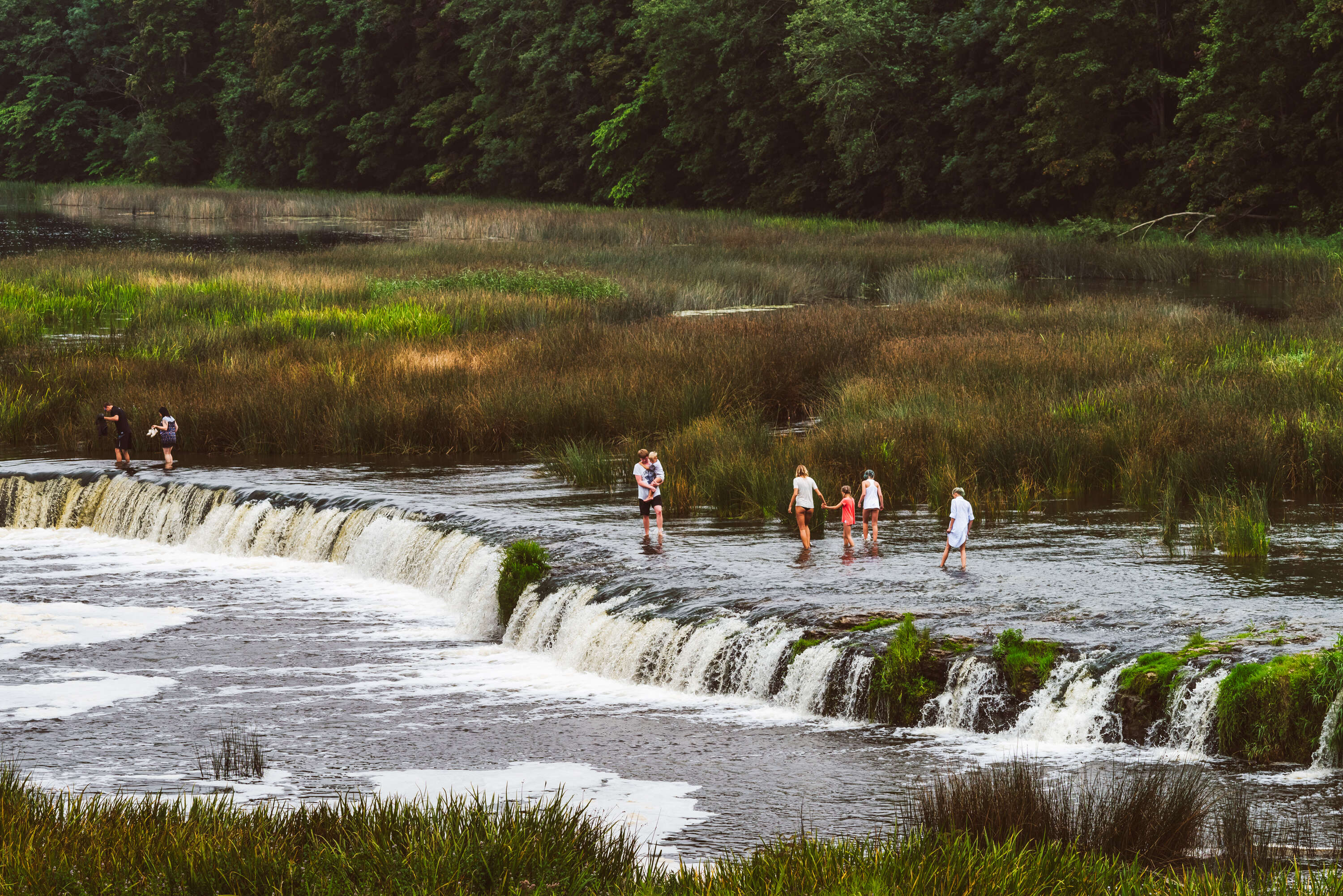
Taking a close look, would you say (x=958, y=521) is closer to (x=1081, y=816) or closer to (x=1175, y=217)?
(x=1081, y=816)

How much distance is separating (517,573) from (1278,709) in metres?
7.74

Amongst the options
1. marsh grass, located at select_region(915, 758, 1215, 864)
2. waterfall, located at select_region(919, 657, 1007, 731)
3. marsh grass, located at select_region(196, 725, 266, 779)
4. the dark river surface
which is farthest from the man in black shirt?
marsh grass, located at select_region(915, 758, 1215, 864)

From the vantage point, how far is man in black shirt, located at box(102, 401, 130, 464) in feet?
74.4

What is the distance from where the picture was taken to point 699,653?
1291cm

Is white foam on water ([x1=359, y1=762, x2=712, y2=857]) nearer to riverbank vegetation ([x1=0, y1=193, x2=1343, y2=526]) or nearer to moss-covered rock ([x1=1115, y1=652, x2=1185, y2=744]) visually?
moss-covered rock ([x1=1115, y1=652, x2=1185, y2=744])

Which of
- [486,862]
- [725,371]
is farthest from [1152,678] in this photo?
[725,371]

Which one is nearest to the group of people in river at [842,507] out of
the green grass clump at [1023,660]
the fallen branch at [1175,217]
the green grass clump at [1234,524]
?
the green grass clump at [1023,660]

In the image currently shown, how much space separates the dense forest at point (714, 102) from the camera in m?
50.2

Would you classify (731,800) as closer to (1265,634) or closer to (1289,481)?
(1265,634)

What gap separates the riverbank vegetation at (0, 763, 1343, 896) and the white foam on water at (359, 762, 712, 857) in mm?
1685

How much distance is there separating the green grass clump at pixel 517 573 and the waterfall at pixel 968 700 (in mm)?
5181

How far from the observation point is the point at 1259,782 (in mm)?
9852

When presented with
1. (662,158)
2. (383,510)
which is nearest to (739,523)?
(383,510)

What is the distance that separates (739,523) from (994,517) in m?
2.91
